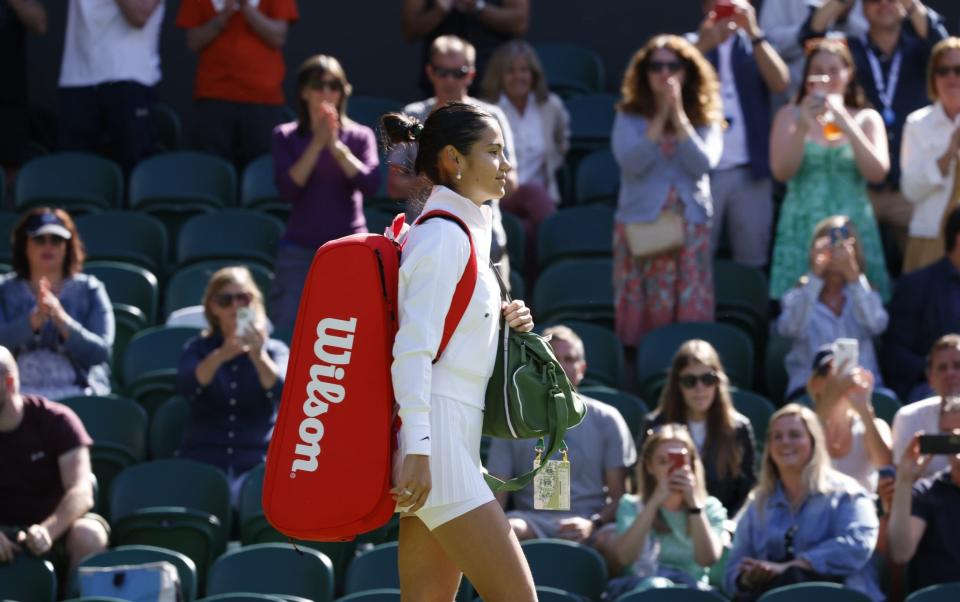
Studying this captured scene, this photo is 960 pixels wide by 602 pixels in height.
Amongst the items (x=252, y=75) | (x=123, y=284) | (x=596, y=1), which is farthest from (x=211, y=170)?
(x=596, y=1)

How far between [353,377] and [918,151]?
544 cm

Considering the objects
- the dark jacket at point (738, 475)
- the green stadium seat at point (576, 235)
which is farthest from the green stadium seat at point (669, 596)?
the green stadium seat at point (576, 235)

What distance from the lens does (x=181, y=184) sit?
10.4 metres

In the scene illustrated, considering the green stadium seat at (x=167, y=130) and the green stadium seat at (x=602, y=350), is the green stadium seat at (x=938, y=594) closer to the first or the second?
the green stadium seat at (x=602, y=350)

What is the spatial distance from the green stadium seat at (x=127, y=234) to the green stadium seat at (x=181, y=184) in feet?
1.60

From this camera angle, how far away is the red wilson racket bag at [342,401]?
411 centimetres

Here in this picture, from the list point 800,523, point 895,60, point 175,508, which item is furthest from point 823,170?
point 175,508

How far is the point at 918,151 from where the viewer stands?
8922mm

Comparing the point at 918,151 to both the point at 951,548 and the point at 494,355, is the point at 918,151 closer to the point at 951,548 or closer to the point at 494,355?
the point at 951,548

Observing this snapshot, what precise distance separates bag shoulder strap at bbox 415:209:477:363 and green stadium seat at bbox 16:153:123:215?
6423 millimetres

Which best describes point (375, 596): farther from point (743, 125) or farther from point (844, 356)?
point (743, 125)

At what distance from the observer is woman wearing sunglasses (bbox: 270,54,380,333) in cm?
877

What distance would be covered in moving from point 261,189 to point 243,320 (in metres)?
2.56

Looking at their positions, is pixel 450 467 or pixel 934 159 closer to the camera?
pixel 450 467
